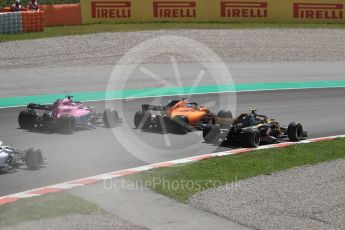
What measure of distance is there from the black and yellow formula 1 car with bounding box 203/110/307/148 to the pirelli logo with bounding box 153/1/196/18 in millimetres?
22690

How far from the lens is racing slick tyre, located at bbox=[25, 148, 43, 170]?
1438cm

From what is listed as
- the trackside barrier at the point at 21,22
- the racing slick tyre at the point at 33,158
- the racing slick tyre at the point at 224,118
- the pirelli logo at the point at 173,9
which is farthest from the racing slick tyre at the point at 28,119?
the pirelli logo at the point at 173,9

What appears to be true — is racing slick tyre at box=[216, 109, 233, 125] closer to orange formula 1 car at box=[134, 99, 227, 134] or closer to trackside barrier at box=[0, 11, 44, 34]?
orange formula 1 car at box=[134, 99, 227, 134]

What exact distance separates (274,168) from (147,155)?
3031 mm

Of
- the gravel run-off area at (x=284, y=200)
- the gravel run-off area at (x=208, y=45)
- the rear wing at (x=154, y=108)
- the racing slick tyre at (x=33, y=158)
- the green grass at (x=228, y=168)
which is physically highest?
the gravel run-off area at (x=208, y=45)

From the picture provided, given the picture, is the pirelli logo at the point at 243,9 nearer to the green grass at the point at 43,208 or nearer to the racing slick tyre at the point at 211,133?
the racing slick tyre at the point at 211,133

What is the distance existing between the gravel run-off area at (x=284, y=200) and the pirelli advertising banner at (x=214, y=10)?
2610 cm

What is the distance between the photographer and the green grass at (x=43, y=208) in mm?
11102

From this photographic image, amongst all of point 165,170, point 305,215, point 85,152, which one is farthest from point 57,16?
point 305,215

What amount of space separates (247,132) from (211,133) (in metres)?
0.96

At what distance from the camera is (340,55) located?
35.1 metres

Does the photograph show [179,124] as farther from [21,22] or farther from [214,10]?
[214,10]

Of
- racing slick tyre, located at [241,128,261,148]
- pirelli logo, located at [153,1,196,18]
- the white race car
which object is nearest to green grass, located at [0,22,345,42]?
pirelli logo, located at [153,1,196,18]

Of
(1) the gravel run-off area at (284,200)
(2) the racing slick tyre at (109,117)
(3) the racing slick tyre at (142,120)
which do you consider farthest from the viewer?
(2) the racing slick tyre at (109,117)
